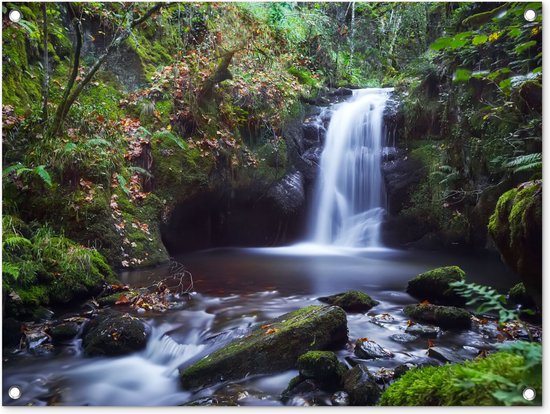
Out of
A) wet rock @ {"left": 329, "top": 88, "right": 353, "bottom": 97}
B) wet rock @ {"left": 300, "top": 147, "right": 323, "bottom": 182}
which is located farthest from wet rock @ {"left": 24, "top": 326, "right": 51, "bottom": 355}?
wet rock @ {"left": 329, "top": 88, "right": 353, "bottom": 97}

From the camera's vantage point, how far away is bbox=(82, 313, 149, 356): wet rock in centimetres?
326

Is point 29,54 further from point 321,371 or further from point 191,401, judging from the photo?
point 321,371

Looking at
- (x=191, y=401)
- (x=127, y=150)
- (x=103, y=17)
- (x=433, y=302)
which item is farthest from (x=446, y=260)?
(x=103, y=17)

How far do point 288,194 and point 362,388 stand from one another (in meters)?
6.24

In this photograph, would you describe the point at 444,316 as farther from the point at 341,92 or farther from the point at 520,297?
the point at 341,92

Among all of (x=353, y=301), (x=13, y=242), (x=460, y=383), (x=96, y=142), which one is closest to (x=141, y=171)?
(x=96, y=142)

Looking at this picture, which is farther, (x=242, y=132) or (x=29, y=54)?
(x=242, y=132)

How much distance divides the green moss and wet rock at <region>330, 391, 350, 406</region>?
0.41 m

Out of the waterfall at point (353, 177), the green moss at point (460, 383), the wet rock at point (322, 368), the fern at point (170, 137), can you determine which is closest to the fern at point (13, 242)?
the fern at point (170, 137)

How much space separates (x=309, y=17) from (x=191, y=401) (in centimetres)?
419

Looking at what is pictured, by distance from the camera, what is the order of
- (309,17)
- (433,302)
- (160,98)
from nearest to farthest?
(433,302) → (309,17) → (160,98)

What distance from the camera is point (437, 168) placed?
7848 mm

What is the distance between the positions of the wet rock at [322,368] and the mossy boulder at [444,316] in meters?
1.52

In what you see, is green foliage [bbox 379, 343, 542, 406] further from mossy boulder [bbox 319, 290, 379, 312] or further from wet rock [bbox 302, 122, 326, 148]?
wet rock [bbox 302, 122, 326, 148]
